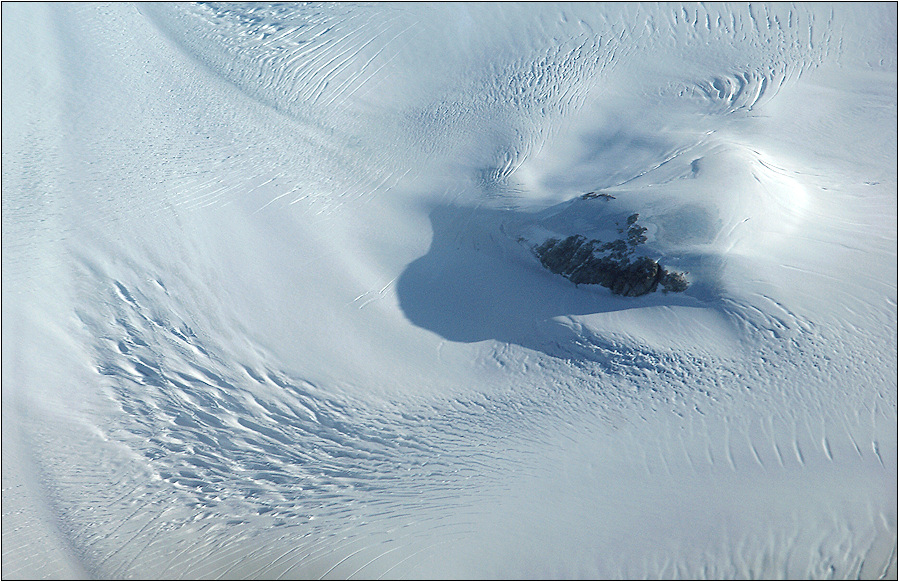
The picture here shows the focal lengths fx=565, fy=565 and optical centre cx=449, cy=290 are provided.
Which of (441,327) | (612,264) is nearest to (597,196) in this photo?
(612,264)

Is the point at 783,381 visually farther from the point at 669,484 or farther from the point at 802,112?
the point at 802,112

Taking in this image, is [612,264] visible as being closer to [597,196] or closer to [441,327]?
[597,196]

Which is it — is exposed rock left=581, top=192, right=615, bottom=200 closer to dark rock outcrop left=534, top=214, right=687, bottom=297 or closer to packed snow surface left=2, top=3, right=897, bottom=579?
packed snow surface left=2, top=3, right=897, bottom=579

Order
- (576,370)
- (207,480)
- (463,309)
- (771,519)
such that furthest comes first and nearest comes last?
1. (463,309)
2. (576,370)
3. (207,480)
4. (771,519)

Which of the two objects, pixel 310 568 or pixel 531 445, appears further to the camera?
pixel 531 445

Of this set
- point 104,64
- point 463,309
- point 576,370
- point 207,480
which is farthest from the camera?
point 104,64

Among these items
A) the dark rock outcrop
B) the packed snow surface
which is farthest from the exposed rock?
the dark rock outcrop

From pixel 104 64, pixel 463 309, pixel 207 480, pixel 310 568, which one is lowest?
pixel 310 568

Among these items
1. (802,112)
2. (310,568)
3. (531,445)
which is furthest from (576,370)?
(802,112)

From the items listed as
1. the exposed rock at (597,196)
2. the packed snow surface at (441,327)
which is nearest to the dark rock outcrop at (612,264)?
the packed snow surface at (441,327)
